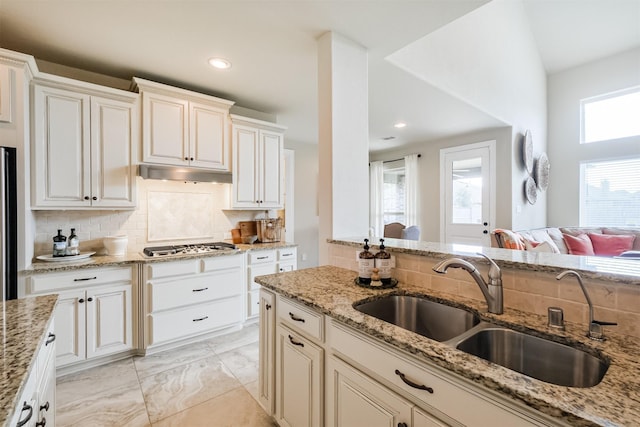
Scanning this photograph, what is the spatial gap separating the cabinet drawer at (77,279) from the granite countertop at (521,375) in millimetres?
1704

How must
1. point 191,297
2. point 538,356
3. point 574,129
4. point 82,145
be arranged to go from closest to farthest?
point 538,356 → point 82,145 → point 191,297 → point 574,129

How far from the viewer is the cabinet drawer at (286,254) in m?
3.38

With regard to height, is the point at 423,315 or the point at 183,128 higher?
the point at 183,128

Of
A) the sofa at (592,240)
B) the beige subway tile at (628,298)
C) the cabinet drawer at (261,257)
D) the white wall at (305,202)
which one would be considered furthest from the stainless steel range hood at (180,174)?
the sofa at (592,240)

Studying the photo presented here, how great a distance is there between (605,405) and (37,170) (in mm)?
3317

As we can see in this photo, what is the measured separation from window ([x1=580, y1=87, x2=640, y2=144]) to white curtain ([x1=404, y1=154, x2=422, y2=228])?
2780 millimetres

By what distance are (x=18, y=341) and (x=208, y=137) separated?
2.49 m

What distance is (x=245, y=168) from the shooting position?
3.38 metres

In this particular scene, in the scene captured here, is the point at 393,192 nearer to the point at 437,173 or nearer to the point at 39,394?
the point at 437,173

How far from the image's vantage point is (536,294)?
3.80 feet

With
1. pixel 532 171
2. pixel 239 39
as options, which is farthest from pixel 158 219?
pixel 532 171

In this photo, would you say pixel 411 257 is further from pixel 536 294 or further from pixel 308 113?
pixel 308 113

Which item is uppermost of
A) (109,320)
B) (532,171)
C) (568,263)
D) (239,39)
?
(239,39)

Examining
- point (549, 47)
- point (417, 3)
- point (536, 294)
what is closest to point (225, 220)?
point (417, 3)
